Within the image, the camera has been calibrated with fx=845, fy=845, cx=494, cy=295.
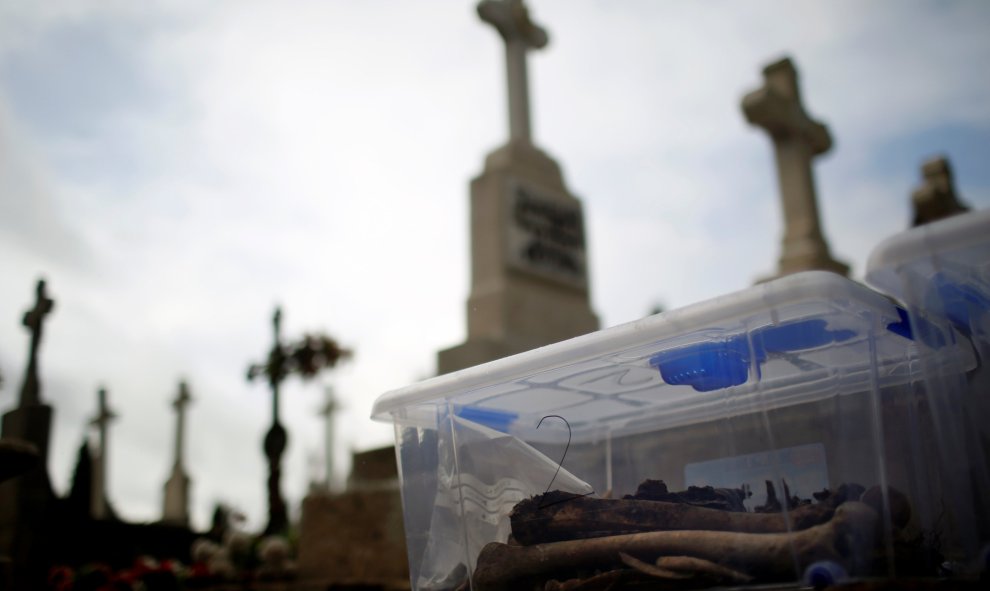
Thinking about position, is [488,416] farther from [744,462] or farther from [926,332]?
[926,332]

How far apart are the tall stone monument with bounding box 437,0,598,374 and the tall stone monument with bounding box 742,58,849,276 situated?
5.57 ft

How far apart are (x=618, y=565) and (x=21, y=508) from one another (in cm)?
504

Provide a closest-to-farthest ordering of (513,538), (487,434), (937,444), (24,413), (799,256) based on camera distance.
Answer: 1. (937,444)
2. (513,538)
3. (487,434)
4. (24,413)
5. (799,256)

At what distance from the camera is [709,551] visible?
5.46 ft

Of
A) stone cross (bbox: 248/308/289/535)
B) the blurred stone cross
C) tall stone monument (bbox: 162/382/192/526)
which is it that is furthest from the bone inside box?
tall stone monument (bbox: 162/382/192/526)

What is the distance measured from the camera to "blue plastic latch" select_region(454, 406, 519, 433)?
2217 mm

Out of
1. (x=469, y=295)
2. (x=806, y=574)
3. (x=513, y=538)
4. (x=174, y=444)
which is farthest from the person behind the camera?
(x=174, y=444)

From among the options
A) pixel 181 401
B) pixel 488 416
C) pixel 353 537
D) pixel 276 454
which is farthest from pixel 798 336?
pixel 181 401

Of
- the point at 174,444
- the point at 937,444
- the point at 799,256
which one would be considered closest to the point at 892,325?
the point at 937,444

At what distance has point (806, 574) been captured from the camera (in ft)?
5.00

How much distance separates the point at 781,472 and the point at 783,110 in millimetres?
6073

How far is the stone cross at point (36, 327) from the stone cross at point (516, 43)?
421cm

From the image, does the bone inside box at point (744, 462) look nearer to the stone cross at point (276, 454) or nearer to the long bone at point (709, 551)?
the long bone at point (709, 551)

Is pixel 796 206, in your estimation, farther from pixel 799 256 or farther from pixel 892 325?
pixel 892 325
